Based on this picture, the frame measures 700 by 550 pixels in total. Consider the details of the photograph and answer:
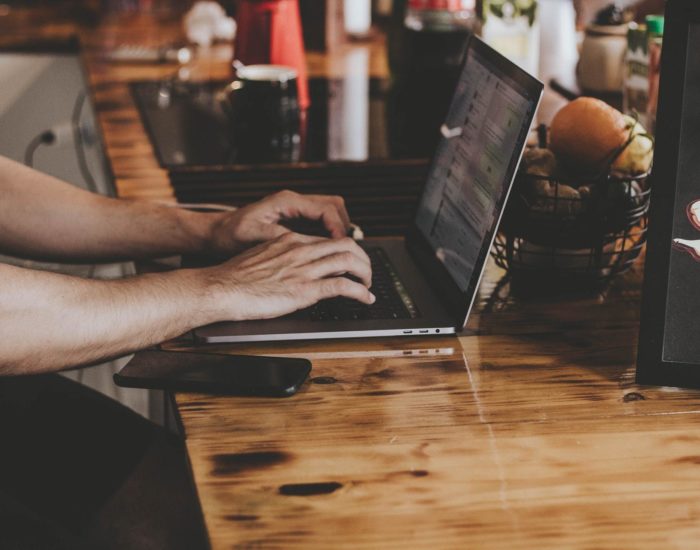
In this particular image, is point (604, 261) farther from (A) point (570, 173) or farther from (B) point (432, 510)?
(B) point (432, 510)

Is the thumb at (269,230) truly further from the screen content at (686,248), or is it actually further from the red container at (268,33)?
the red container at (268,33)

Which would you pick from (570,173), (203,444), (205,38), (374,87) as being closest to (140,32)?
(205,38)

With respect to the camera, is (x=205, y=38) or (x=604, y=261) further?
(x=205, y=38)

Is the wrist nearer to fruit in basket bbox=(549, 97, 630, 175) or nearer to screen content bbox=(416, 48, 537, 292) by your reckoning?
screen content bbox=(416, 48, 537, 292)

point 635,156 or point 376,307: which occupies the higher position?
point 635,156

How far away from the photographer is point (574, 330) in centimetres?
102

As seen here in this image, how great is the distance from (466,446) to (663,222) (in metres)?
0.29

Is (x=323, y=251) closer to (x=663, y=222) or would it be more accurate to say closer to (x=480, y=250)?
(x=480, y=250)

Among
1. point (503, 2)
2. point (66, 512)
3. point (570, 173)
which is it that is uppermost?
point (503, 2)

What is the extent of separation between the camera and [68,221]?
1.33 meters

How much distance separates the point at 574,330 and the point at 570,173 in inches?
7.5

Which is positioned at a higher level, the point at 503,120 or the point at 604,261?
the point at 503,120

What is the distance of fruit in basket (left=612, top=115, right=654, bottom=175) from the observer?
1058 millimetres

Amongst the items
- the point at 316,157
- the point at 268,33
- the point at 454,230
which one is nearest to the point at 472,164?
the point at 454,230
